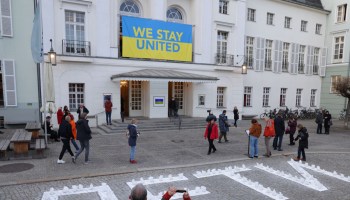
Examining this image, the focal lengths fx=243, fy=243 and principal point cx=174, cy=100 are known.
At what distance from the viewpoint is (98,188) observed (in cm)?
656

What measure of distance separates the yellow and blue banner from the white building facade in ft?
1.68

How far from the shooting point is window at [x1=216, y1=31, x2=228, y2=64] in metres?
20.3

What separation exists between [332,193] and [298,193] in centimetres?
97

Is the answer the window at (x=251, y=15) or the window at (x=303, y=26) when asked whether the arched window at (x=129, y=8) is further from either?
the window at (x=303, y=26)

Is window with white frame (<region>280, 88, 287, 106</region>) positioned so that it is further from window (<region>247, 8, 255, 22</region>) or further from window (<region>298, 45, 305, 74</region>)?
window (<region>247, 8, 255, 22</region>)

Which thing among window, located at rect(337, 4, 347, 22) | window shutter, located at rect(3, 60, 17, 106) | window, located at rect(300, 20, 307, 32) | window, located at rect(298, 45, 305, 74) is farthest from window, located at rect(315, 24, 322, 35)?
window shutter, located at rect(3, 60, 17, 106)

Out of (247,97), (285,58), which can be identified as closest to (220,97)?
(247,97)

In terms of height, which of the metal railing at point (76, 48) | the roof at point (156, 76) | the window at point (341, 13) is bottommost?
the roof at point (156, 76)

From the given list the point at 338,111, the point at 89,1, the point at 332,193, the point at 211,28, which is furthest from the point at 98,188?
the point at 338,111

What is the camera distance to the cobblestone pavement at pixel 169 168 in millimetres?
6549

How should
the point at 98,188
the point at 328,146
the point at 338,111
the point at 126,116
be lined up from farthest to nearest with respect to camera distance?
the point at 338,111
the point at 126,116
the point at 328,146
the point at 98,188

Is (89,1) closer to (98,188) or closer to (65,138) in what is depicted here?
(65,138)

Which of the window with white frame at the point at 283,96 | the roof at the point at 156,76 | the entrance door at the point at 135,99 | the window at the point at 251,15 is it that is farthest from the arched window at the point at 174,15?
the window with white frame at the point at 283,96

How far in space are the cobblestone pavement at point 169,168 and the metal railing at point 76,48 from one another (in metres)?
6.08
